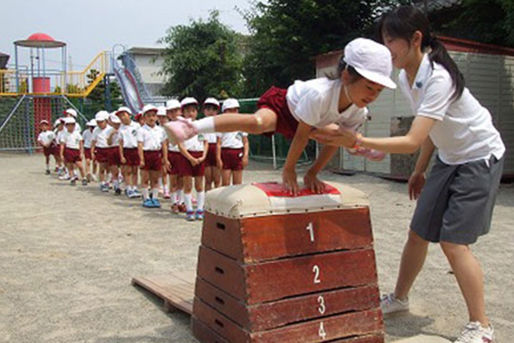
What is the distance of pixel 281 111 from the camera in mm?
3584

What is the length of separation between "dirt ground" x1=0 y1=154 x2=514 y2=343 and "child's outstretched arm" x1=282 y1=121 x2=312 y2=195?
4.01 ft

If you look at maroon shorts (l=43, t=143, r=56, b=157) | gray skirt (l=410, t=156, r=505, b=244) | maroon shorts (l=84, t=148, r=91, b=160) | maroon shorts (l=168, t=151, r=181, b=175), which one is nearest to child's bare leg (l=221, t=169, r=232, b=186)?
maroon shorts (l=168, t=151, r=181, b=175)

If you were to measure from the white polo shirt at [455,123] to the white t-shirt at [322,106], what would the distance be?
0.37m

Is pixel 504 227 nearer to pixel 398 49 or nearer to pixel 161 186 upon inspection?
pixel 398 49

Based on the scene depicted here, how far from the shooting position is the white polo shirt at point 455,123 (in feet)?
10.1

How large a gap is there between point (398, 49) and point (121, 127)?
8.28 m

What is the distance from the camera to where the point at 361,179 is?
13.8m

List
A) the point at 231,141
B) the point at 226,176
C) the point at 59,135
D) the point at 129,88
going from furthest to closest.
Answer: the point at 129,88 < the point at 59,135 < the point at 226,176 < the point at 231,141

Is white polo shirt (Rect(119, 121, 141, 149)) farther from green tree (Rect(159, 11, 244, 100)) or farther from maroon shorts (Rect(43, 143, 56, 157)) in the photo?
green tree (Rect(159, 11, 244, 100))

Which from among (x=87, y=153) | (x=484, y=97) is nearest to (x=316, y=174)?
(x=484, y=97)

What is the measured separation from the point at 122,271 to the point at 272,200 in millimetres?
2596

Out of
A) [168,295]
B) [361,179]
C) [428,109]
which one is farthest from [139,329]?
[361,179]

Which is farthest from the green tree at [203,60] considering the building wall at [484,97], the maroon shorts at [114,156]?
the maroon shorts at [114,156]

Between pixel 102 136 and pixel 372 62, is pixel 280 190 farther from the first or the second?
pixel 102 136
